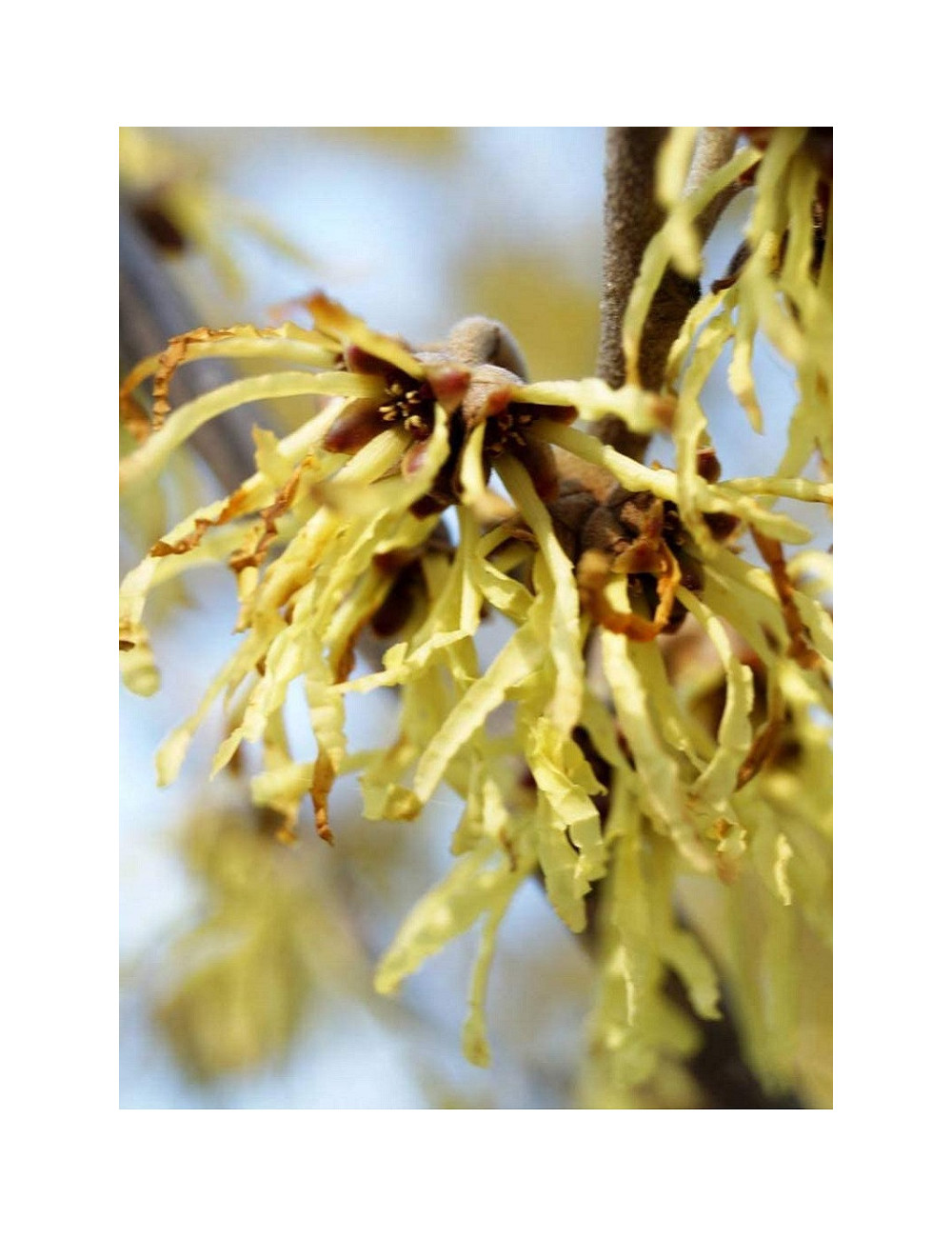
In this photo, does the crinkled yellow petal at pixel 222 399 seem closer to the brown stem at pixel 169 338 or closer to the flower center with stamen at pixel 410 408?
the flower center with stamen at pixel 410 408

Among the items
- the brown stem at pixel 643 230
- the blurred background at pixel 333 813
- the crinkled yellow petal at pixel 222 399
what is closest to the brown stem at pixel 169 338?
the blurred background at pixel 333 813

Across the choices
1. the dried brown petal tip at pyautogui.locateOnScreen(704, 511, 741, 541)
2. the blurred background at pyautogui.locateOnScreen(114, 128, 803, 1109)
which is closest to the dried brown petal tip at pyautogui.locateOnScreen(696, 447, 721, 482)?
the dried brown petal tip at pyautogui.locateOnScreen(704, 511, 741, 541)

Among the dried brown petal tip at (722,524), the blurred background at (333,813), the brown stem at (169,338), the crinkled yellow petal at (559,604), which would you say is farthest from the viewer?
the blurred background at (333,813)

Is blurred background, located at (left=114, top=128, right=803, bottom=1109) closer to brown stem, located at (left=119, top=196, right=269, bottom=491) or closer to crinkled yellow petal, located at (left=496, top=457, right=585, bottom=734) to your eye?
brown stem, located at (left=119, top=196, right=269, bottom=491)

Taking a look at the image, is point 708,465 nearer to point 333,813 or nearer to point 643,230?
point 643,230

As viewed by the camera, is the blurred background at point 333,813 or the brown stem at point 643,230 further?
the blurred background at point 333,813
